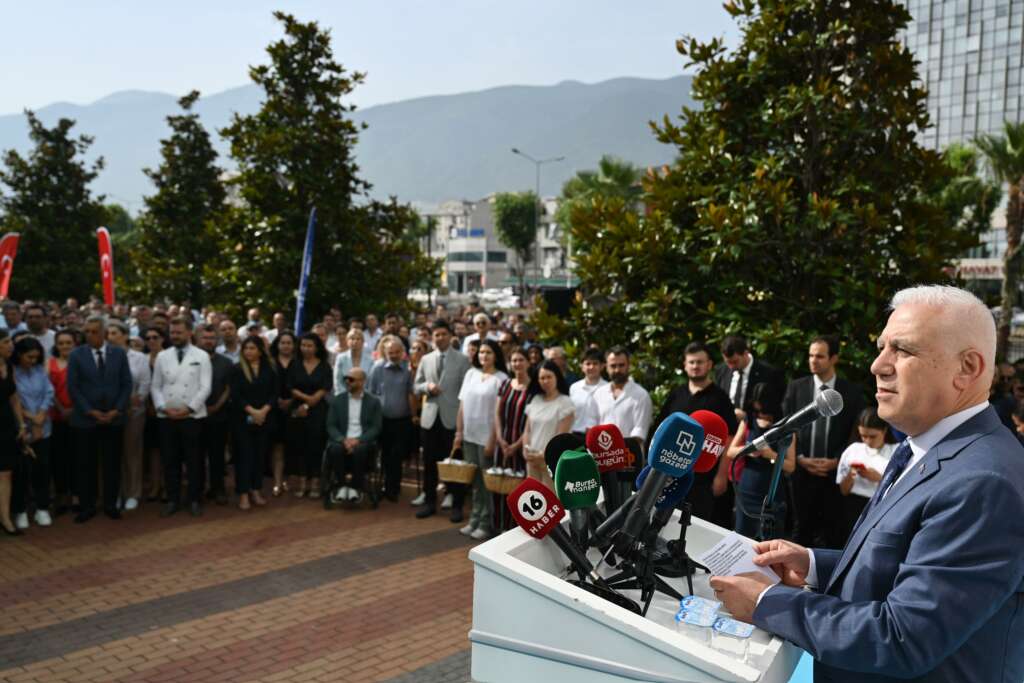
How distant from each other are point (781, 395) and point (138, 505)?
7086 millimetres

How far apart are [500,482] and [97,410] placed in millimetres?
4364

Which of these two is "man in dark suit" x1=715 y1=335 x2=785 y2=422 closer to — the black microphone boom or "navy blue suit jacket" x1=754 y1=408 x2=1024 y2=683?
the black microphone boom

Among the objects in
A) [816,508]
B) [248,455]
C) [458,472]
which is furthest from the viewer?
[248,455]

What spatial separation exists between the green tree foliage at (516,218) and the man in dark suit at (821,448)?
68.6 m

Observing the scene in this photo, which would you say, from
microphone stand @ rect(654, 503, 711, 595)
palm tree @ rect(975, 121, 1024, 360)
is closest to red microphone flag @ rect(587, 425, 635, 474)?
microphone stand @ rect(654, 503, 711, 595)

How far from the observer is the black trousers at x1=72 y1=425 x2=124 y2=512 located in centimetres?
870

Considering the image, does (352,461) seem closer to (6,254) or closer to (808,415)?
(808,415)

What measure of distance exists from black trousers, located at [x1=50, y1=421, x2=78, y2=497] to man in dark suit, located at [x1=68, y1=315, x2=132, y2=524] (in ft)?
1.01

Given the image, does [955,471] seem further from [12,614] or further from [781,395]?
[12,614]

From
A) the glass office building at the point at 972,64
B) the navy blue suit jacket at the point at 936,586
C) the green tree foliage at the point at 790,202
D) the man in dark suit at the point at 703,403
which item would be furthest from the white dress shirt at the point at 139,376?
Result: the glass office building at the point at 972,64

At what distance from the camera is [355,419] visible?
9.62 metres

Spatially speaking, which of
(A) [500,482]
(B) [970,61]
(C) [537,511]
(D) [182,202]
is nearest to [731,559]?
(C) [537,511]

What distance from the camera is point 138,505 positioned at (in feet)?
30.5

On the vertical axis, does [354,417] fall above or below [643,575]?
below
